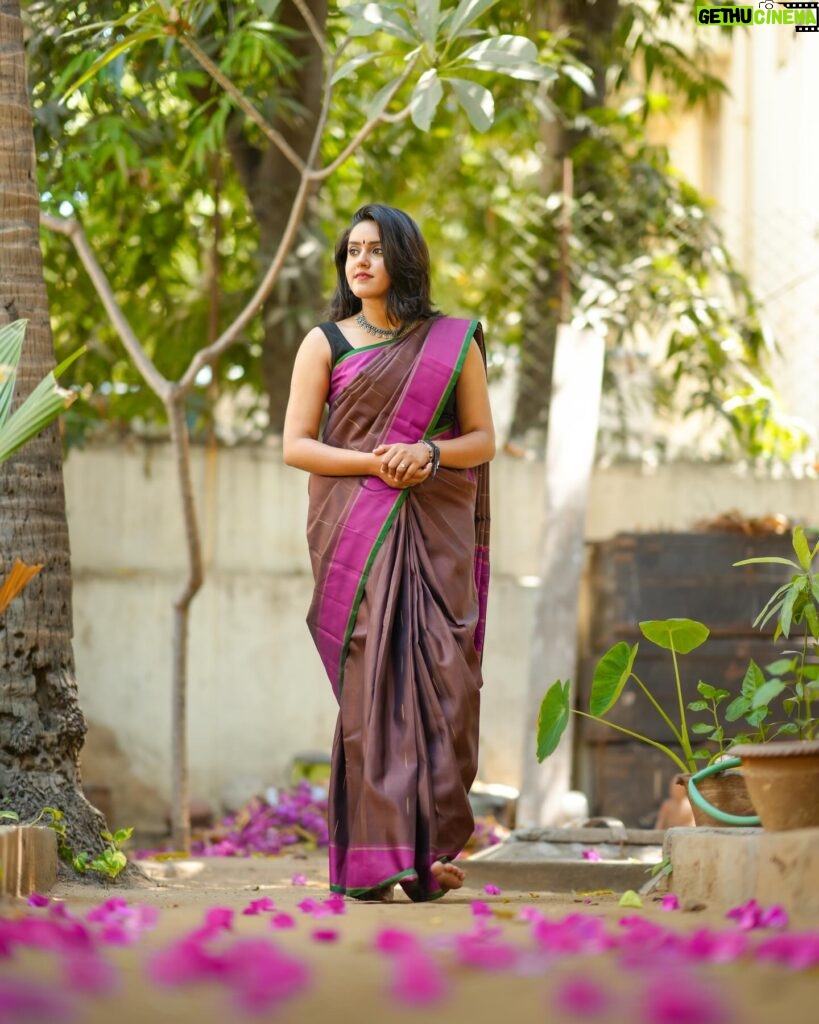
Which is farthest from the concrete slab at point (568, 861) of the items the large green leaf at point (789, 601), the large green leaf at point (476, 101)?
the large green leaf at point (476, 101)

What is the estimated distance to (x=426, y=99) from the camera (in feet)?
15.8

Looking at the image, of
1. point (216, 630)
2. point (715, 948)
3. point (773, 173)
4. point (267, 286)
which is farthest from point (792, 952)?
point (773, 173)

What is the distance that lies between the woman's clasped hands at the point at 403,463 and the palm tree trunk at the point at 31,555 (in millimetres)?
1034

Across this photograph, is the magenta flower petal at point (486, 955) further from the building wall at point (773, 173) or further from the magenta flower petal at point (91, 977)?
the building wall at point (773, 173)

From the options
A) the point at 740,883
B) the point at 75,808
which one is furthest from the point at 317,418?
the point at 740,883

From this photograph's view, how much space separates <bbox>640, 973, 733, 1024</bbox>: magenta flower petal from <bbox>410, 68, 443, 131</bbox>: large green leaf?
3.40 metres

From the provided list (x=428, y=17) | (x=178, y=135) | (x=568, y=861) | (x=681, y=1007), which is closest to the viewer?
(x=681, y=1007)

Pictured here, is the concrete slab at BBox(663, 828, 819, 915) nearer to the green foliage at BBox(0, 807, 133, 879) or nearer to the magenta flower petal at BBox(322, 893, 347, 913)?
the magenta flower petal at BBox(322, 893, 347, 913)

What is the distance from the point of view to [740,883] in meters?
3.14

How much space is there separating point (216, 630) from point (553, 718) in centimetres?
333

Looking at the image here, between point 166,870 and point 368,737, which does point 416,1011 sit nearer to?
point 368,737

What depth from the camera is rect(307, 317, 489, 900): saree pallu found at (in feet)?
13.1

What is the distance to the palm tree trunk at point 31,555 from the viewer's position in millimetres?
4227

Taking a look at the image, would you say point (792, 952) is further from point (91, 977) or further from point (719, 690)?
point (719, 690)
